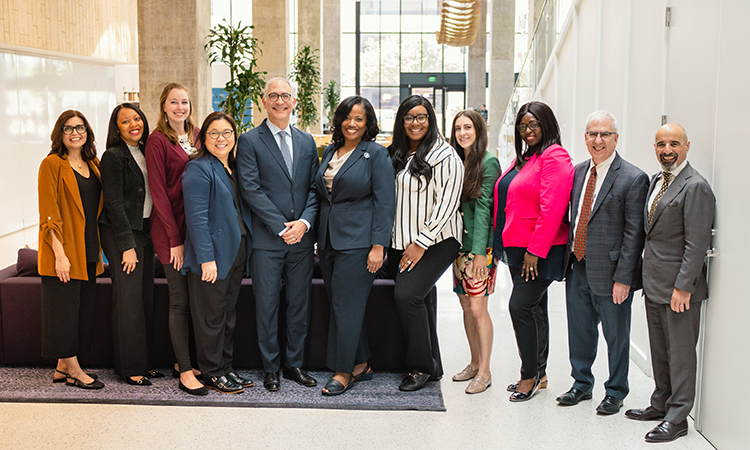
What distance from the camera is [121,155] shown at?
3.98 metres

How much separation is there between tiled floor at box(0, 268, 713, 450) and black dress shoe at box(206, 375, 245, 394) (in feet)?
0.77

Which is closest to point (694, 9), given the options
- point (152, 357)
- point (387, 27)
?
point (152, 357)

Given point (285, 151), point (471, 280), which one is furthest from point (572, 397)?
point (285, 151)

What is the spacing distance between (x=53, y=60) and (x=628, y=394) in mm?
10550

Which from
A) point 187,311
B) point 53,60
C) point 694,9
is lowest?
point 187,311

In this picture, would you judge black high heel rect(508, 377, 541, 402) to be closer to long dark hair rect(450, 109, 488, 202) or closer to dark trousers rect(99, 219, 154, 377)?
long dark hair rect(450, 109, 488, 202)

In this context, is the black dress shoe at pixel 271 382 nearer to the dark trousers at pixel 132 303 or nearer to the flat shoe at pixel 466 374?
the dark trousers at pixel 132 303

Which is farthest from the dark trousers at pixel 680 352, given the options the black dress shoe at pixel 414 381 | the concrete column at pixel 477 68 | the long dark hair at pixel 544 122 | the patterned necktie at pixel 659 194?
the concrete column at pixel 477 68

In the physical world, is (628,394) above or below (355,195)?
below

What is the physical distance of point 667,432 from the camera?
11.3ft

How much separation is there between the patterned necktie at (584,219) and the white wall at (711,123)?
55 cm

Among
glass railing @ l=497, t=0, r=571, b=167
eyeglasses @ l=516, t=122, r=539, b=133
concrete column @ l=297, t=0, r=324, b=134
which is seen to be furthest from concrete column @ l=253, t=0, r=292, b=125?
eyeglasses @ l=516, t=122, r=539, b=133

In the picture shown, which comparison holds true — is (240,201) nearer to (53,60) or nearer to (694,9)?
(694,9)

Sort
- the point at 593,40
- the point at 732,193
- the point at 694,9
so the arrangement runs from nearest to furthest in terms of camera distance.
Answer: the point at 732,193
the point at 694,9
the point at 593,40
